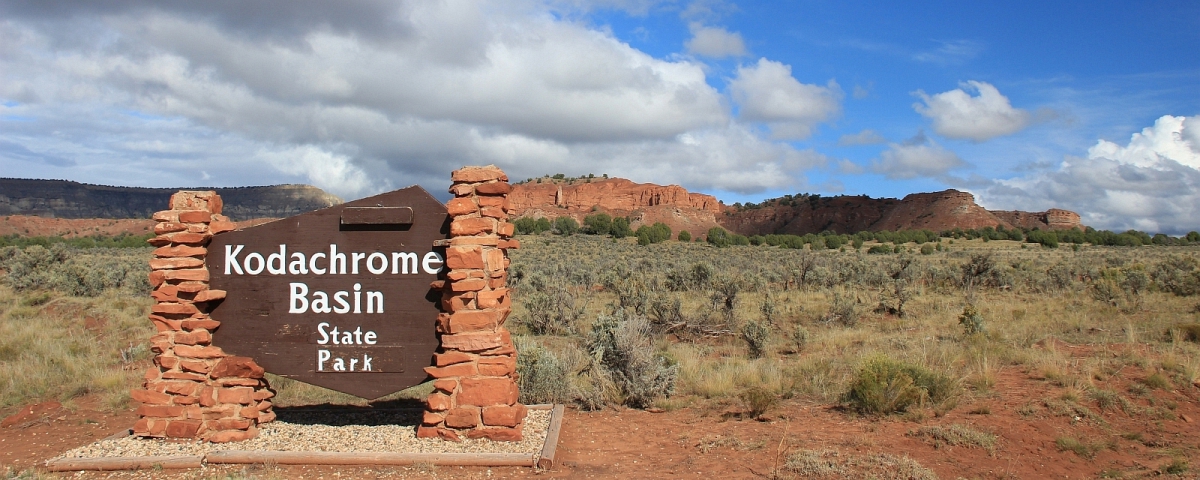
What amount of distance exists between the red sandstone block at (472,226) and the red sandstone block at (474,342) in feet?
2.73

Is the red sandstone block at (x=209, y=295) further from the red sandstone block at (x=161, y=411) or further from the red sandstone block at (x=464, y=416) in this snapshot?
the red sandstone block at (x=464, y=416)

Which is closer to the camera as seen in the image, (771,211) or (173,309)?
(173,309)

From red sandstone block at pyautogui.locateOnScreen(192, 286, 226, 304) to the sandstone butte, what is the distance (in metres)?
71.6

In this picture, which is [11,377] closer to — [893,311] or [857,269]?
[893,311]

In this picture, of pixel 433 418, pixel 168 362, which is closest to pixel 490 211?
pixel 433 418

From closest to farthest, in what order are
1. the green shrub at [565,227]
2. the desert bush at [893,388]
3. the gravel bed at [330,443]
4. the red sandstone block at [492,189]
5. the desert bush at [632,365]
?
the gravel bed at [330,443] < the red sandstone block at [492,189] < the desert bush at [893,388] < the desert bush at [632,365] < the green shrub at [565,227]

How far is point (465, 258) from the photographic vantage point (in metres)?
5.45

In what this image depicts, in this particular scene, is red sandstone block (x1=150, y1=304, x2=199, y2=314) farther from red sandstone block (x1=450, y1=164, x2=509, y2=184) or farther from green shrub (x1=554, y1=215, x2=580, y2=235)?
green shrub (x1=554, y1=215, x2=580, y2=235)

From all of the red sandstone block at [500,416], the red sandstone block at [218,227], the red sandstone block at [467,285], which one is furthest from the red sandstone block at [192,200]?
the red sandstone block at [500,416]

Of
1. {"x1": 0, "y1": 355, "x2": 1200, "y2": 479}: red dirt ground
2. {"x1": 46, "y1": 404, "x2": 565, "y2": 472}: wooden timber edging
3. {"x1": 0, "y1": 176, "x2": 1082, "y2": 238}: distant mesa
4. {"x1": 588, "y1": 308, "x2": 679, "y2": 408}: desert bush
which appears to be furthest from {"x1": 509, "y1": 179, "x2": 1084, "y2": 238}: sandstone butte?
{"x1": 46, "y1": 404, "x2": 565, "y2": 472}: wooden timber edging

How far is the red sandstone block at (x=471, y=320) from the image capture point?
17.9 ft

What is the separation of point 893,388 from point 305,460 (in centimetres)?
543

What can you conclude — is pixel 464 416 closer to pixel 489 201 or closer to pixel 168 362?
pixel 489 201

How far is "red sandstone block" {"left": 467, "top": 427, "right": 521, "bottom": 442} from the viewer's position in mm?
5504
